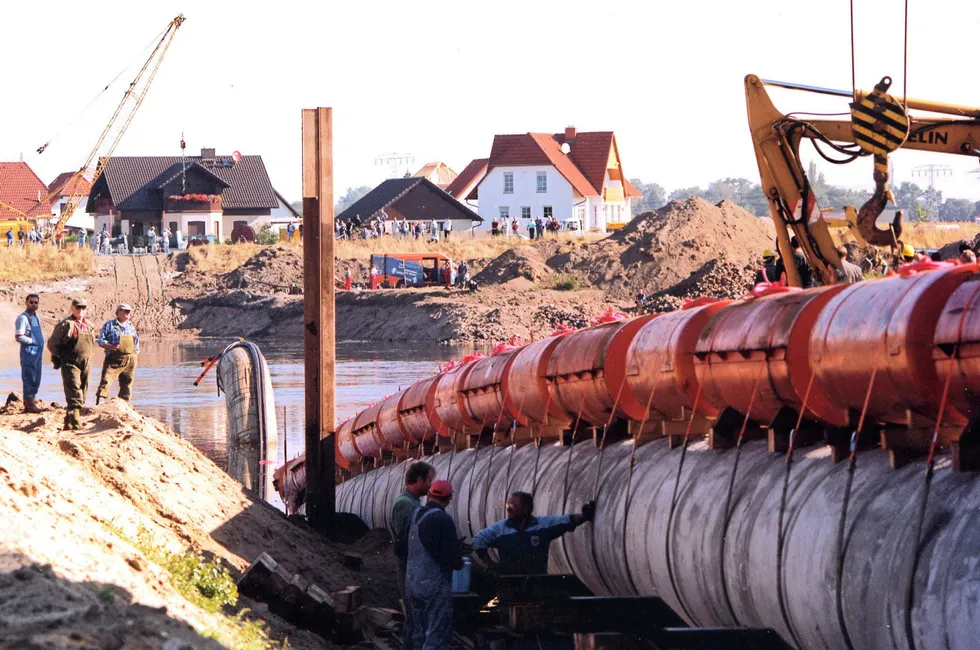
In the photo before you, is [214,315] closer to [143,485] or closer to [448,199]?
[448,199]

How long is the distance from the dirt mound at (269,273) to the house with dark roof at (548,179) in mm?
23077

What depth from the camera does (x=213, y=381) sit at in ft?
124

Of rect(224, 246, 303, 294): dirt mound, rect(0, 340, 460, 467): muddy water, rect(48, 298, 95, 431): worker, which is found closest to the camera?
rect(48, 298, 95, 431): worker

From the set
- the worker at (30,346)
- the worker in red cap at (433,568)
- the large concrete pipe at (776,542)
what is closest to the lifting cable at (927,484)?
the large concrete pipe at (776,542)

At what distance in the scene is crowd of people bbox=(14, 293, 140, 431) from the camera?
1506cm

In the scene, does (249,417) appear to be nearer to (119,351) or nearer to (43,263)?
(119,351)

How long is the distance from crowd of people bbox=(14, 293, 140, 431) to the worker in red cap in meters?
7.00

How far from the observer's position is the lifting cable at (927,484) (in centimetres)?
595

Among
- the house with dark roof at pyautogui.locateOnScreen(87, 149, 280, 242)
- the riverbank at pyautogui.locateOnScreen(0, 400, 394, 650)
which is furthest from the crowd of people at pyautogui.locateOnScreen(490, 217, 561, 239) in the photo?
the riverbank at pyautogui.locateOnScreen(0, 400, 394, 650)

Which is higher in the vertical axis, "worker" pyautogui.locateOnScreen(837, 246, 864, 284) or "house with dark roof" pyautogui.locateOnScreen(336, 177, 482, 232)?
"house with dark roof" pyautogui.locateOnScreen(336, 177, 482, 232)

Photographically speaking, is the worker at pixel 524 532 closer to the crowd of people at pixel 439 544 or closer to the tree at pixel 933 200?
the crowd of people at pixel 439 544

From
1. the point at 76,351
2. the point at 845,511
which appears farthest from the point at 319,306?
the point at 845,511

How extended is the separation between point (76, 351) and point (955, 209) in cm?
15853

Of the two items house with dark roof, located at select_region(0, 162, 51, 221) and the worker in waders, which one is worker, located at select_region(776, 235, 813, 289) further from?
house with dark roof, located at select_region(0, 162, 51, 221)
